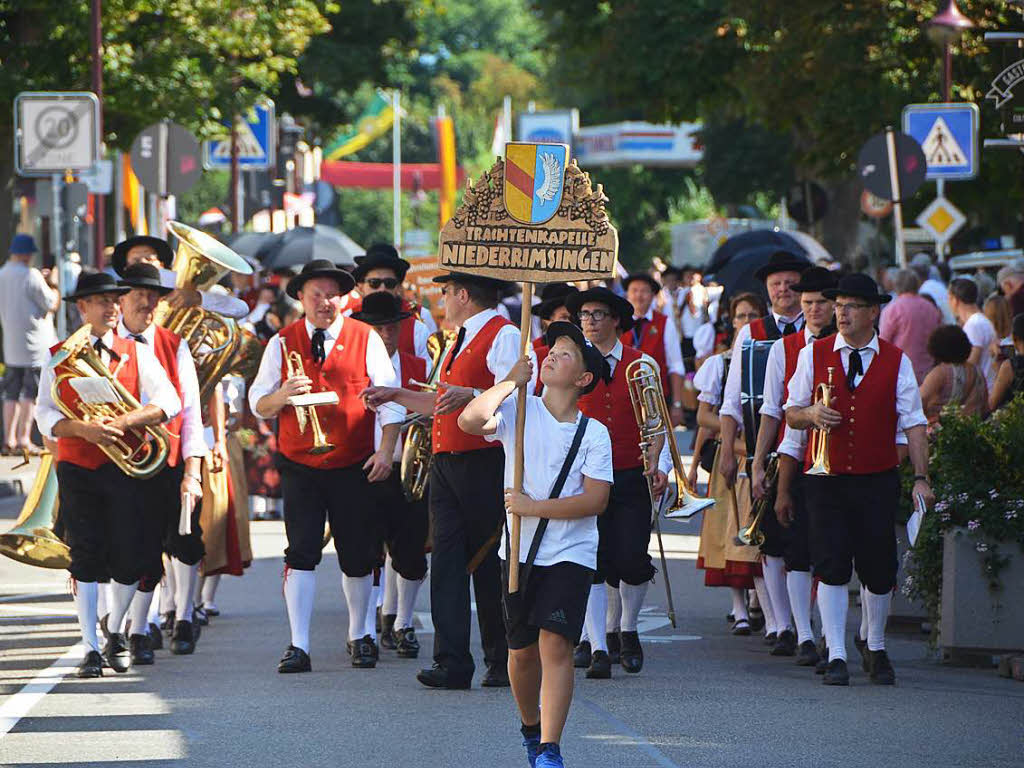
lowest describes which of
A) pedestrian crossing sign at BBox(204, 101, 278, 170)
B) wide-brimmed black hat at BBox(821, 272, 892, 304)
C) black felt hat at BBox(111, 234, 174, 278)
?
wide-brimmed black hat at BBox(821, 272, 892, 304)

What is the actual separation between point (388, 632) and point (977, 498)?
3.20 meters

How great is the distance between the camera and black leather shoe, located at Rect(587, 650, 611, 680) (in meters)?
10.6

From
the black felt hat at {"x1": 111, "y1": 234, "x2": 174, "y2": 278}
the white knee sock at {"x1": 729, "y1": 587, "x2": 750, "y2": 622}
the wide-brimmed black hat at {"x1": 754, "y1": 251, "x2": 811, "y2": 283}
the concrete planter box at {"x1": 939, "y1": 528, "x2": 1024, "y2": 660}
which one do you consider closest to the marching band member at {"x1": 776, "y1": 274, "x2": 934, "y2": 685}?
the concrete planter box at {"x1": 939, "y1": 528, "x2": 1024, "y2": 660}

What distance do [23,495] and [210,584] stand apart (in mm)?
7836

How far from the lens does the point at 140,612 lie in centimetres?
1113

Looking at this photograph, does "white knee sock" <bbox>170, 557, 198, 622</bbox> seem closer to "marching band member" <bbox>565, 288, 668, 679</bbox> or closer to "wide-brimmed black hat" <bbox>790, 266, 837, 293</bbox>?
"marching band member" <bbox>565, 288, 668, 679</bbox>

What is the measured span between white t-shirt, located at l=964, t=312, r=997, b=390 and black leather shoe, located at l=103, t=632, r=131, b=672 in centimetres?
731

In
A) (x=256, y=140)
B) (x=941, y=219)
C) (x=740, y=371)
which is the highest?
(x=256, y=140)

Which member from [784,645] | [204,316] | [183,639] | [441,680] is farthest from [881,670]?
[204,316]

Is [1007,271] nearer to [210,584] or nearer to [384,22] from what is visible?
[210,584]

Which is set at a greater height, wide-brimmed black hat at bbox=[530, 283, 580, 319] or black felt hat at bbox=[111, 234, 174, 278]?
black felt hat at bbox=[111, 234, 174, 278]

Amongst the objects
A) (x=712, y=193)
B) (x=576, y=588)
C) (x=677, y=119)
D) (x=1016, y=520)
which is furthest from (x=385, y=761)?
(x=712, y=193)

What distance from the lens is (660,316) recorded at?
13711 mm

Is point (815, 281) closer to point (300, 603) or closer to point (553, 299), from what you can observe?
point (553, 299)
